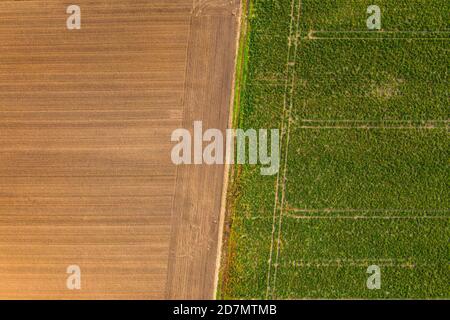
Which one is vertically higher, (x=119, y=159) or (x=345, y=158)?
(x=345, y=158)

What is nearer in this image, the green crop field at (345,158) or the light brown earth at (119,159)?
the green crop field at (345,158)

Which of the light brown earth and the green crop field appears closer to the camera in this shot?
the green crop field

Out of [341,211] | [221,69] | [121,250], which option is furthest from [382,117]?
[121,250]

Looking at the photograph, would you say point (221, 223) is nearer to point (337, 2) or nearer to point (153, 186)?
point (153, 186)
